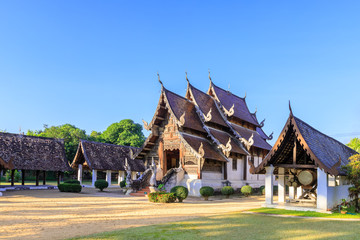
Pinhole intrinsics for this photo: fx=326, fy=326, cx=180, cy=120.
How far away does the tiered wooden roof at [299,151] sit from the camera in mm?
13383

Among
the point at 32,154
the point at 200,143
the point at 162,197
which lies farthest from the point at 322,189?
the point at 32,154

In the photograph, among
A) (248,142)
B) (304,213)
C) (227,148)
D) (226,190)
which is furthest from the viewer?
(248,142)

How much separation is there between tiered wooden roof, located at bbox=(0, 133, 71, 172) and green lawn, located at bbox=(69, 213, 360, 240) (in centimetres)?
1996

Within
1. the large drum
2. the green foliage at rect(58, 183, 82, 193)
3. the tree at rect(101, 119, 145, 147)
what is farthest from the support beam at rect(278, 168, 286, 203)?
the tree at rect(101, 119, 145, 147)

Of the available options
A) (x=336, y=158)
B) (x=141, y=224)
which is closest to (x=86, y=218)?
(x=141, y=224)

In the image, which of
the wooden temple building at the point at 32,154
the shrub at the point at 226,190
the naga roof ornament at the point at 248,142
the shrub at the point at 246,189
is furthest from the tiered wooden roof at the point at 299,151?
the wooden temple building at the point at 32,154

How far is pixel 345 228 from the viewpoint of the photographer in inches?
388

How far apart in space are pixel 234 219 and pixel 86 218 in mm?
5407

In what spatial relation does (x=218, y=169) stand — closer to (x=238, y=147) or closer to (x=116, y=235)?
(x=238, y=147)

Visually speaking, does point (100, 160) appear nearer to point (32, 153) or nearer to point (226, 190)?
point (32, 153)

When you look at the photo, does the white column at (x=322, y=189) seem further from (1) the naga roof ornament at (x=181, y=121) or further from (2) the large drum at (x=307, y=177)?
(1) the naga roof ornament at (x=181, y=121)

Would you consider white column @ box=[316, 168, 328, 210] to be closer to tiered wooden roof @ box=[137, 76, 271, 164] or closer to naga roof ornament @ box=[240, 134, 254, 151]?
tiered wooden roof @ box=[137, 76, 271, 164]

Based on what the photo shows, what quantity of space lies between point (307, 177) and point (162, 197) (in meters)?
7.99

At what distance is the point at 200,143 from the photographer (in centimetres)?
2520
